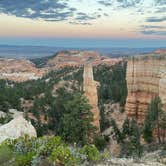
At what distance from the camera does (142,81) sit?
158ft

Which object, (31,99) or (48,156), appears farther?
(31,99)

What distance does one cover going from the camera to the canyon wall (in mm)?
45938

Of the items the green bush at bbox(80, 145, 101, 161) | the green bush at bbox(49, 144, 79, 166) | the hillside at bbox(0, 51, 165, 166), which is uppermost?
the green bush at bbox(49, 144, 79, 166)

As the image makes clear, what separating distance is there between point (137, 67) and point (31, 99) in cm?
3876

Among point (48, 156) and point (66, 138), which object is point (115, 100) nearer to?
point (66, 138)

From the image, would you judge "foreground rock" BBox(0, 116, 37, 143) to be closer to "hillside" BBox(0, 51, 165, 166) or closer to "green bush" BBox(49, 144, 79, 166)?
"hillside" BBox(0, 51, 165, 166)

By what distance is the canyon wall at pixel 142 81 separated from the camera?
1809 inches

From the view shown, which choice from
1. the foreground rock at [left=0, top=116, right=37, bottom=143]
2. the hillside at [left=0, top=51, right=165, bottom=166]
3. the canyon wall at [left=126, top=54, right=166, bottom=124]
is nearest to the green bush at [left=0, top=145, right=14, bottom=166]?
the hillside at [left=0, top=51, right=165, bottom=166]

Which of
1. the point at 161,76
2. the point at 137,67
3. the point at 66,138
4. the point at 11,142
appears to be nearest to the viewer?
the point at 11,142

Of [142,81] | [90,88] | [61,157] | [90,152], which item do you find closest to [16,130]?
[90,152]

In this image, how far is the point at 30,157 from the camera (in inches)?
507

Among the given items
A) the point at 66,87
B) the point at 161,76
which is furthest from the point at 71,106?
the point at 66,87

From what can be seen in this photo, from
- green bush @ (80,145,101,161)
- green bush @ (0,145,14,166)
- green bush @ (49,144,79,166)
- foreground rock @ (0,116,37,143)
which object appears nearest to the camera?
green bush @ (49,144,79,166)

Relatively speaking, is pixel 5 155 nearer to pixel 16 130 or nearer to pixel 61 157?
pixel 61 157
